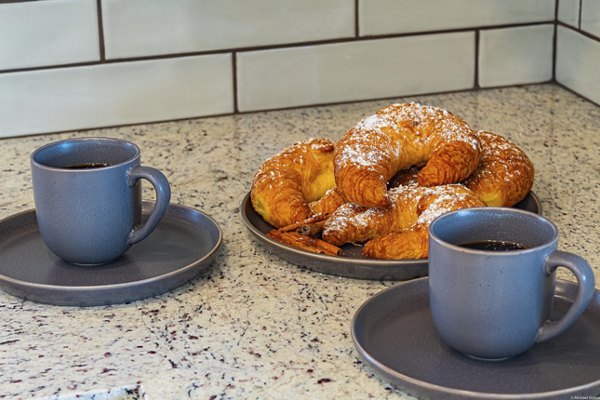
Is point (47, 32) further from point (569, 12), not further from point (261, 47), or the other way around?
point (569, 12)

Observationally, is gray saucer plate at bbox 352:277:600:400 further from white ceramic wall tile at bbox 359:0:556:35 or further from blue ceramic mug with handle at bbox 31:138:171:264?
white ceramic wall tile at bbox 359:0:556:35

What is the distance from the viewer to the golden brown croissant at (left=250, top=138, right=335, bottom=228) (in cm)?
101

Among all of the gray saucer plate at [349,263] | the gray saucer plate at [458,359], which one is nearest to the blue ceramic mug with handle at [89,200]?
the gray saucer plate at [349,263]

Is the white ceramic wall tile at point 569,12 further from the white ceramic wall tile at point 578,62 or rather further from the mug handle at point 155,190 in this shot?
the mug handle at point 155,190

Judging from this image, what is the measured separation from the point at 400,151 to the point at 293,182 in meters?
0.12

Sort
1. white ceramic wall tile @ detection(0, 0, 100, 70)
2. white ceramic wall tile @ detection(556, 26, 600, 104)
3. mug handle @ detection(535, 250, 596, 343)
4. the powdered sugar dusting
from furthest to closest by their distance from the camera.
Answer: white ceramic wall tile @ detection(556, 26, 600, 104) → white ceramic wall tile @ detection(0, 0, 100, 70) → the powdered sugar dusting → mug handle @ detection(535, 250, 596, 343)

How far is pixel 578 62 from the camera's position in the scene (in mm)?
1494

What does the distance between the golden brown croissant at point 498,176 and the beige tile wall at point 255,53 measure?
45cm

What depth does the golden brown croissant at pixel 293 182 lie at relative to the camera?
1.01 m

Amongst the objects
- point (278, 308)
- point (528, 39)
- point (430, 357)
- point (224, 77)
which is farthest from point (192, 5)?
point (430, 357)

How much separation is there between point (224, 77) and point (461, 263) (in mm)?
A: 798

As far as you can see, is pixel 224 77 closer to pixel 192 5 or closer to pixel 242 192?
pixel 192 5

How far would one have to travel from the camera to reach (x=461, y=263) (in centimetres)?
72

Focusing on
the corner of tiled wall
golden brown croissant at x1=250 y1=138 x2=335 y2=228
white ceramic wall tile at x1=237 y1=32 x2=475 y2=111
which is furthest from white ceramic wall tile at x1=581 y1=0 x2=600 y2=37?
golden brown croissant at x1=250 y1=138 x2=335 y2=228
